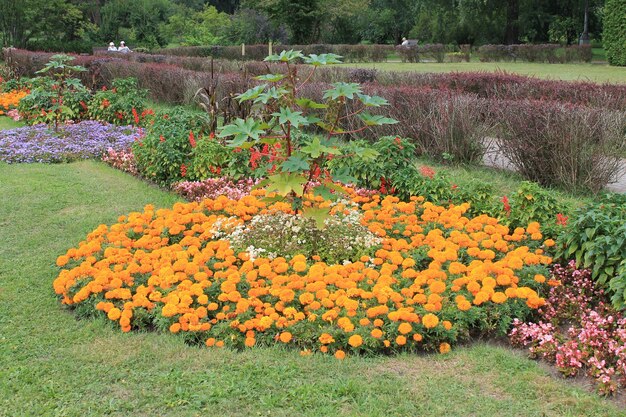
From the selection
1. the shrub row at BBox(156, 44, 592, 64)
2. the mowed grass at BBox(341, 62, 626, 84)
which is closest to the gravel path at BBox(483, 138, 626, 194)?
the mowed grass at BBox(341, 62, 626, 84)

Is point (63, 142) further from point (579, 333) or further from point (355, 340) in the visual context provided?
point (579, 333)

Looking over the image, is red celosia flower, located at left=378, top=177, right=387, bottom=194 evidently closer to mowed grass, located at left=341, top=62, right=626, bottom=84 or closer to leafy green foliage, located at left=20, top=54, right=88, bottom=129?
leafy green foliage, located at left=20, top=54, right=88, bottom=129

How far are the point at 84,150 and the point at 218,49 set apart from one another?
93.2ft

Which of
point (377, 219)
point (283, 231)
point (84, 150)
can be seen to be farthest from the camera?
point (84, 150)

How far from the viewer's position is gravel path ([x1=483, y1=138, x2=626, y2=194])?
694cm

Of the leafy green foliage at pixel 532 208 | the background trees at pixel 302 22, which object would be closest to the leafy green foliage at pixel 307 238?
the leafy green foliage at pixel 532 208

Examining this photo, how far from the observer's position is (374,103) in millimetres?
4426

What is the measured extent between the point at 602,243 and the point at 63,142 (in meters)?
8.36

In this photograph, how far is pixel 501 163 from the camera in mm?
7988

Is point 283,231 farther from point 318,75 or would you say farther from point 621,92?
point 318,75

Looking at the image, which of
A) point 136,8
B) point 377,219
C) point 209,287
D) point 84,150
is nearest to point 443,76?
point 84,150

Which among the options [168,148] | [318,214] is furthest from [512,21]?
[318,214]

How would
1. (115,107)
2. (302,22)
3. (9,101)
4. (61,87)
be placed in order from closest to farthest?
(115,107), (61,87), (9,101), (302,22)

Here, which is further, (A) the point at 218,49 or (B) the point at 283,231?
(A) the point at 218,49
